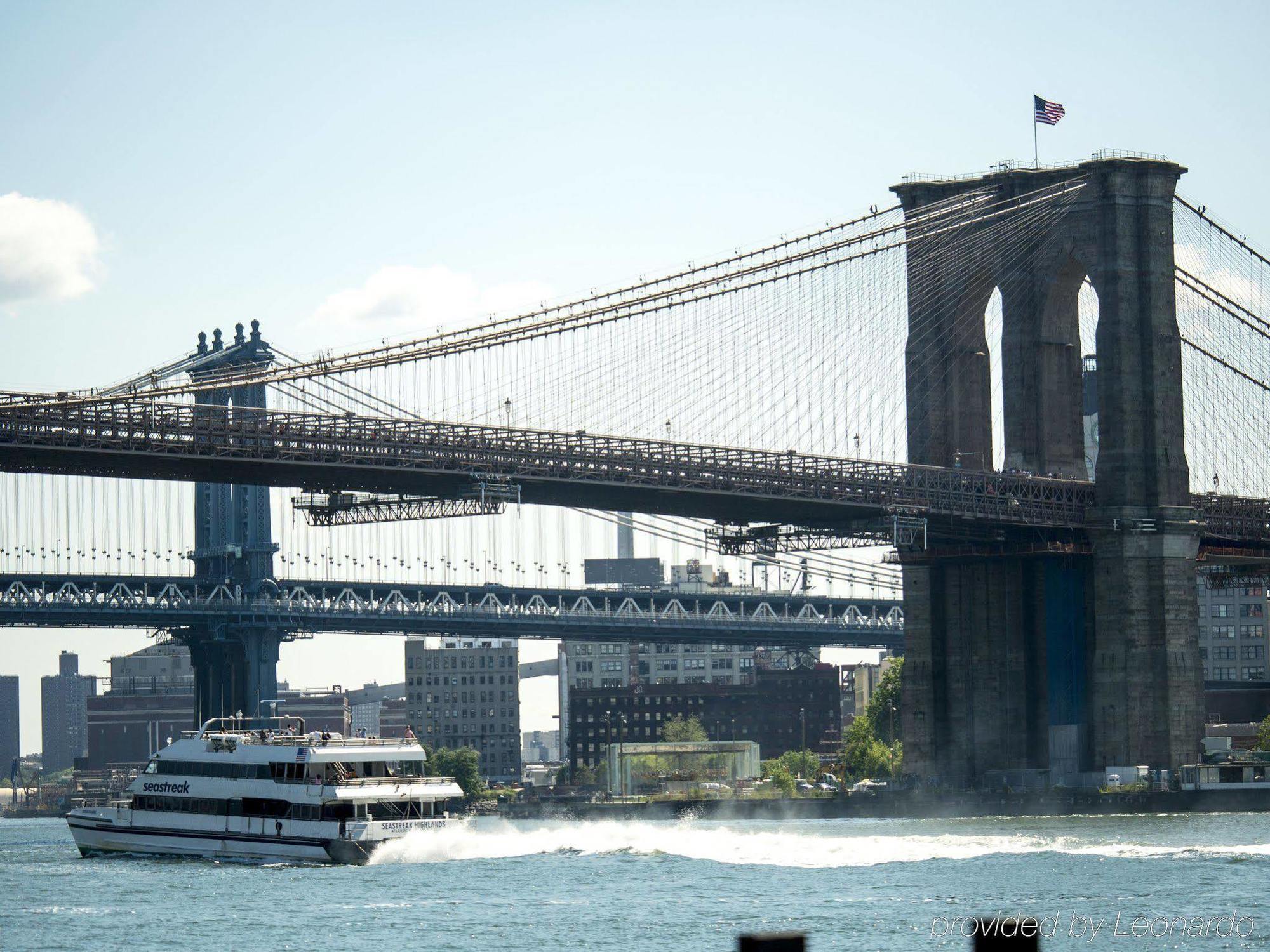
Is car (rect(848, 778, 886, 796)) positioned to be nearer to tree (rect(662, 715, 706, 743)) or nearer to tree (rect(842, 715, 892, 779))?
tree (rect(842, 715, 892, 779))

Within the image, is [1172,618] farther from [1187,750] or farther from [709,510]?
[709,510]

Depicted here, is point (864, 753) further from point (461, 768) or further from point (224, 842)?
point (224, 842)

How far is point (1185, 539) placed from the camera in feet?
319

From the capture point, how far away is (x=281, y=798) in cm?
6938

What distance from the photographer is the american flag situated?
93.1m

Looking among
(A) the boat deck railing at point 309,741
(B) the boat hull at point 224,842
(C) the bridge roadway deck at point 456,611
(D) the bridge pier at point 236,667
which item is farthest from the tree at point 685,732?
(A) the boat deck railing at point 309,741

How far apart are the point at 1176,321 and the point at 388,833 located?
4660 cm

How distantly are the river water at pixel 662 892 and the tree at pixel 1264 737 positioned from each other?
37.9 m

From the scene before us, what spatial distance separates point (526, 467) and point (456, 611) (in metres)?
78.2

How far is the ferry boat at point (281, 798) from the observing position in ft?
224

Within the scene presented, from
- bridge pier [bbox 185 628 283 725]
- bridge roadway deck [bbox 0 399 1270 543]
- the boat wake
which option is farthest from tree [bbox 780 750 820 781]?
the boat wake

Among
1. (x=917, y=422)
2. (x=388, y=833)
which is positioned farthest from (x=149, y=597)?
(x=388, y=833)

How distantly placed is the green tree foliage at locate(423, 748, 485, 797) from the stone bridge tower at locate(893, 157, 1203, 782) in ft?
205

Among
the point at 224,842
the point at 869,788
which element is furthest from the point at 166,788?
the point at 869,788
